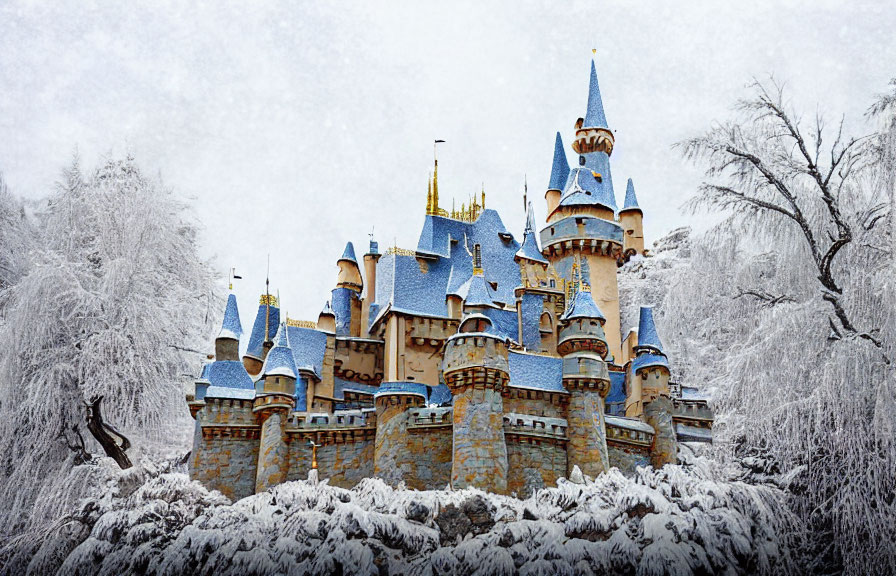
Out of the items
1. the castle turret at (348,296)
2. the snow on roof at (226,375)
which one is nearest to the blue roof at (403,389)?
the snow on roof at (226,375)

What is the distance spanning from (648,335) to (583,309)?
3122 mm

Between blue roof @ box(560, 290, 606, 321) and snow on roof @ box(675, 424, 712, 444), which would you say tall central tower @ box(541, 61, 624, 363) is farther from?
snow on roof @ box(675, 424, 712, 444)

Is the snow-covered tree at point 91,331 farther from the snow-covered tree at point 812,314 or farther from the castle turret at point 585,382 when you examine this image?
the snow-covered tree at point 812,314

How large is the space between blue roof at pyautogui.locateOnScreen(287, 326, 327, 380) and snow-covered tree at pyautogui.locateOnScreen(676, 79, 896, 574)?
704 inches

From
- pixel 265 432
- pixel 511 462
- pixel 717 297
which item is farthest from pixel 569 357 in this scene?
pixel 717 297

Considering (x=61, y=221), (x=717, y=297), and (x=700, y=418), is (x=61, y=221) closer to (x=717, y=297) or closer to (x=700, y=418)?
(x=717, y=297)

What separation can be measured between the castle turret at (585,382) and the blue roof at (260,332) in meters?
11.3

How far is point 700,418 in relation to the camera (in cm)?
3114

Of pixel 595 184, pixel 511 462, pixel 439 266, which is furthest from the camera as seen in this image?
pixel 595 184

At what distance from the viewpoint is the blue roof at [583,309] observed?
3081 cm

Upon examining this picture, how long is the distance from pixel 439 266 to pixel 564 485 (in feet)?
45.0

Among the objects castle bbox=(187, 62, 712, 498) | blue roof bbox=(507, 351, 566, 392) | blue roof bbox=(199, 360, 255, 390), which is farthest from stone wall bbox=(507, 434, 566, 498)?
blue roof bbox=(199, 360, 255, 390)

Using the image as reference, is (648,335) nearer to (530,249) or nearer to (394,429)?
(530,249)

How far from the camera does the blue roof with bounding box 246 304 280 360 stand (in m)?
34.3
